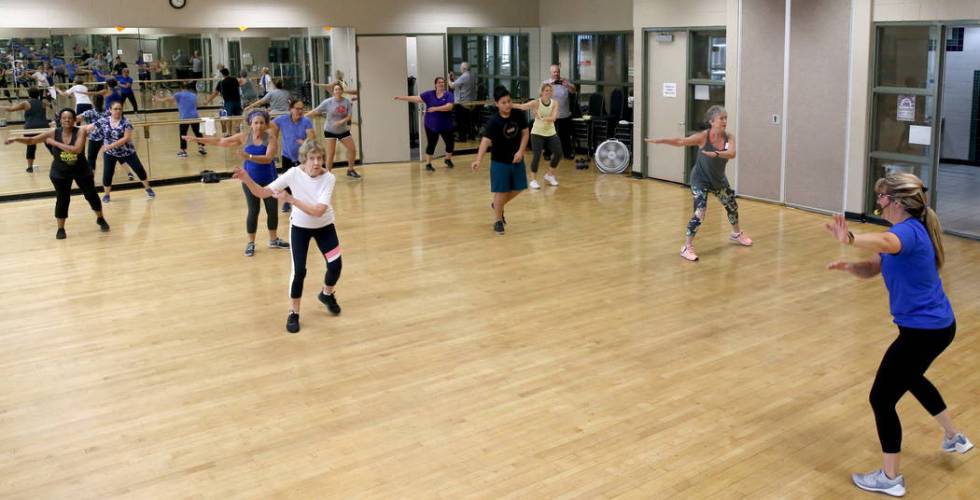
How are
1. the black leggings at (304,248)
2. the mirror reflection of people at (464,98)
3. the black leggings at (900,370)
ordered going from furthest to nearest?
1. the mirror reflection of people at (464,98)
2. the black leggings at (304,248)
3. the black leggings at (900,370)

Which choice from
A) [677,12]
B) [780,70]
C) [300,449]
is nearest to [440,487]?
[300,449]

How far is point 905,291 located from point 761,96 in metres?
7.99

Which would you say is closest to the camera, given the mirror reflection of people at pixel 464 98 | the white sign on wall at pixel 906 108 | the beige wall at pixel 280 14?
the white sign on wall at pixel 906 108

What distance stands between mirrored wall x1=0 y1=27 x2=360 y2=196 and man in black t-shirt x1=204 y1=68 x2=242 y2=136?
3cm

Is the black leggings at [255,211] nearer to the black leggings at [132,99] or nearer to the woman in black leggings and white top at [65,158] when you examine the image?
the woman in black leggings and white top at [65,158]

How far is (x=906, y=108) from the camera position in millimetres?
10242

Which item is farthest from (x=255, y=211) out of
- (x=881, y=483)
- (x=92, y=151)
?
(x=881, y=483)

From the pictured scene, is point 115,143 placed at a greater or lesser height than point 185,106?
lesser

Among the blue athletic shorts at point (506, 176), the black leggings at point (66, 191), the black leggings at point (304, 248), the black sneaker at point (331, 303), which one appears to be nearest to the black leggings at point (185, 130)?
the black leggings at point (66, 191)

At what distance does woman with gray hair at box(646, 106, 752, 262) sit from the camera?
8.76m

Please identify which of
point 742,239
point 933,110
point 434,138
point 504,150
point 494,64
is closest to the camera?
point 742,239

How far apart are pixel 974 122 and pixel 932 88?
553 centimetres

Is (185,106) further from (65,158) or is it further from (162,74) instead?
(65,158)

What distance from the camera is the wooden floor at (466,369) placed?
477 centimetres
